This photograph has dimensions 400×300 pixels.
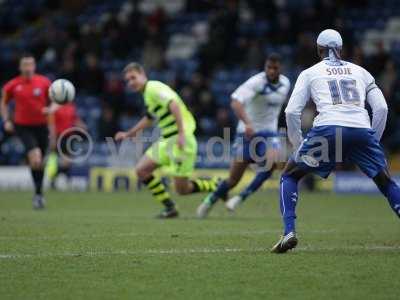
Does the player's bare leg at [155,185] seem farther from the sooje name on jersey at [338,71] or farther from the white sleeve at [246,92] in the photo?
the sooje name on jersey at [338,71]

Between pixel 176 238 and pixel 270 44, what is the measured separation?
15.0 m

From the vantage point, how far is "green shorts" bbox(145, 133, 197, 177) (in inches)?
554

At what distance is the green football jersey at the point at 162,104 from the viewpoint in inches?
548

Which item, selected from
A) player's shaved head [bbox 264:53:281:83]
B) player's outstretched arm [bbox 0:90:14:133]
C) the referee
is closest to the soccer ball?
player's outstretched arm [bbox 0:90:14:133]

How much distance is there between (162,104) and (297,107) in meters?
5.22

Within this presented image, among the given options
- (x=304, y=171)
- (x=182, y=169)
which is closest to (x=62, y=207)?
(x=182, y=169)

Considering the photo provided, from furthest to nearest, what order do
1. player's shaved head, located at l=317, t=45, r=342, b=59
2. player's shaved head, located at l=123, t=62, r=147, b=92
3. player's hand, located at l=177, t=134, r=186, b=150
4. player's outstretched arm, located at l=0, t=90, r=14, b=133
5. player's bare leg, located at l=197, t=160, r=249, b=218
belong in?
player's outstretched arm, located at l=0, t=90, r=14, b=133, player's bare leg, located at l=197, t=160, r=249, b=218, player's shaved head, located at l=123, t=62, r=147, b=92, player's hand, located at l=177, t=134, r=186, b=150, player's shaved head, located at l=317, t=45, r=342, b=59

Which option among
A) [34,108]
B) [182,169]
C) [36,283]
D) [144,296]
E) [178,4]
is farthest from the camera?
[178,4]

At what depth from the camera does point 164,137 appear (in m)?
14.3

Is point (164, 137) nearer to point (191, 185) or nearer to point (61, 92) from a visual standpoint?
point (191, 185)

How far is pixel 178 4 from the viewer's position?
2878 cm

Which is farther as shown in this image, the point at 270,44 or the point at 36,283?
the point at 270,44

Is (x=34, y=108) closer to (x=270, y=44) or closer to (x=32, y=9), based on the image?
(x=270, y=44)

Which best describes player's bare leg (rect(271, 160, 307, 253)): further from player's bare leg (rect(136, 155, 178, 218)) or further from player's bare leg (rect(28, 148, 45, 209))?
player's bare leg (rect(28, 148, 45, 209))
